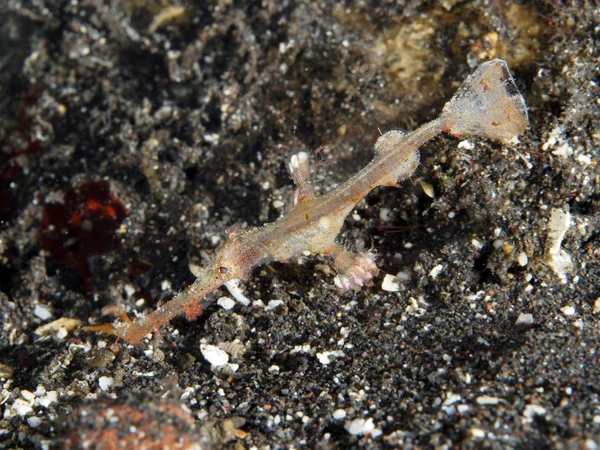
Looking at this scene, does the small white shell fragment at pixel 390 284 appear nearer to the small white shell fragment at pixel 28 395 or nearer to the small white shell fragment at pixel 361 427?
the small white shell fragment at pixel 361 427

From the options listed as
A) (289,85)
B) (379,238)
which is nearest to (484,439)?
(379,238)

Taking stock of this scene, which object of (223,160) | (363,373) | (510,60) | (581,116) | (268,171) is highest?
(223,160)

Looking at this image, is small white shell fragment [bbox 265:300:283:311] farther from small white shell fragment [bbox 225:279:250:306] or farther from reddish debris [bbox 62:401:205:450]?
reddish debris [bbox 62:401:205:450]

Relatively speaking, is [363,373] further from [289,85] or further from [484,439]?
[289,85]

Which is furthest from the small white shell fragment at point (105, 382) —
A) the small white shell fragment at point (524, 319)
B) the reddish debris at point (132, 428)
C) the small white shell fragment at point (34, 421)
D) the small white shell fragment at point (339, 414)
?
the small white shell fragment at point (524, 319)

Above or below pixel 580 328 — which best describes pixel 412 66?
above
